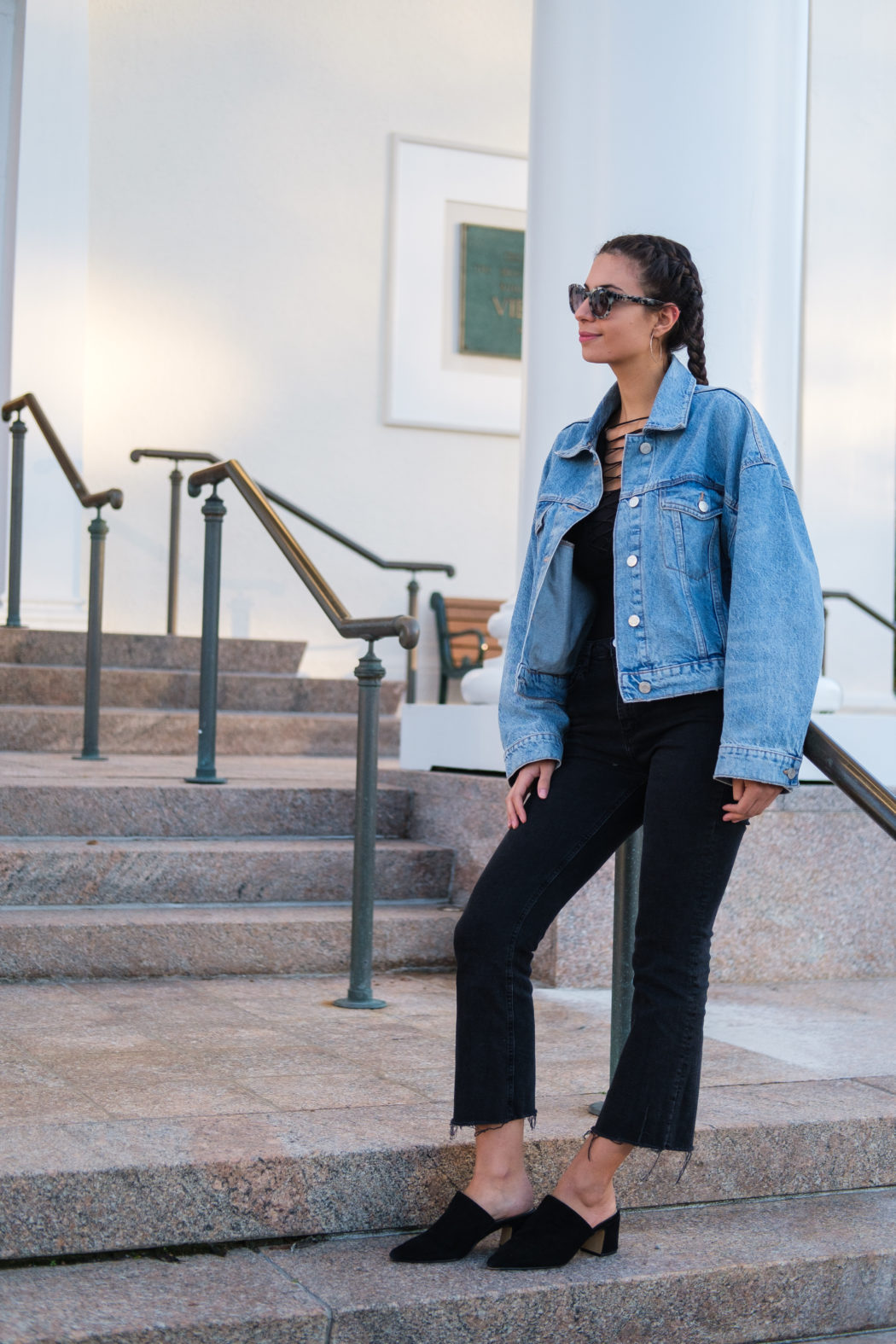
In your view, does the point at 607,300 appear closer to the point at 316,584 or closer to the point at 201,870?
the point at 316,584

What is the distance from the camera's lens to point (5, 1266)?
7.06ft

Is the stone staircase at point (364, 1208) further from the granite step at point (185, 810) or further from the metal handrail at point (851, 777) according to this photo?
the granite step at point (185, 810)

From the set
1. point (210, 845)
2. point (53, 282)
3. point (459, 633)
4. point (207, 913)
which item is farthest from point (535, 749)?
point (53, 282)

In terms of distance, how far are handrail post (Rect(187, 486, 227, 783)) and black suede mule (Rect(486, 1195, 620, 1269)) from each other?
→ 2.49 m

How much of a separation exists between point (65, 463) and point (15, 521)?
1.02m

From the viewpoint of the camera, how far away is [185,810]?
436cm

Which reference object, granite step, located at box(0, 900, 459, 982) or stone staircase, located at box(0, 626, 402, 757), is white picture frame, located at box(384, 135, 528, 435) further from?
granite step, located at box(0, 900, 459, 982)

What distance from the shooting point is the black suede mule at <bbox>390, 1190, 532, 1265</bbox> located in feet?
7.25

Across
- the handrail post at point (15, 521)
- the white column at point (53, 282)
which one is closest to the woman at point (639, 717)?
the handrail post at point (15, 521)

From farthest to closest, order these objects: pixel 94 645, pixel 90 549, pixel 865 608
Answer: pixel 865 608 < pixel 90 549 < pixel 94 645

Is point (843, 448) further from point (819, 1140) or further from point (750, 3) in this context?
point (819, 1140)

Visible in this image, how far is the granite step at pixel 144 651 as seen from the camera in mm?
6398

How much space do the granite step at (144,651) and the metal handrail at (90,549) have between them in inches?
7.3

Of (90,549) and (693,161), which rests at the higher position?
(693,161)
